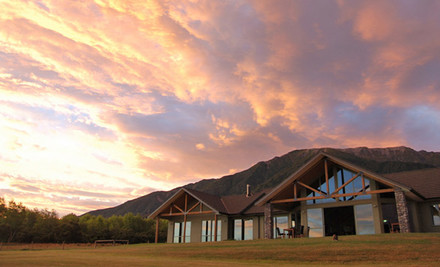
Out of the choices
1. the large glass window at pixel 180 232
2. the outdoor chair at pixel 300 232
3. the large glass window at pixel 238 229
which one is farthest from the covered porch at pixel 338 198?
the large glass window at pixel 180 232

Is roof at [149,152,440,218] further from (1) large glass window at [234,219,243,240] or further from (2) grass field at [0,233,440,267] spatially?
(2) grass field at [0,233,440,267]

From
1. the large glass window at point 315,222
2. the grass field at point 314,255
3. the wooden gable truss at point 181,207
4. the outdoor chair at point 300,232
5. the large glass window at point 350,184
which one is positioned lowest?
the grass field at point 314,255

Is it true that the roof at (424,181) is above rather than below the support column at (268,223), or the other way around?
above

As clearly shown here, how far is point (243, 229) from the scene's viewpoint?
29781mm

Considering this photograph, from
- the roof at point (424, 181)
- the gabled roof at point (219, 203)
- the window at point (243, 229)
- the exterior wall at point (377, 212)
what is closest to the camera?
the exterior wall at point (377, 212)

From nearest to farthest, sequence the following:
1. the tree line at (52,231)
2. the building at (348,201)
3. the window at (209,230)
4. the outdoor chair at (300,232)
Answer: the building at (348,201)
the outdoor chair at (300,232)
the window at (209,230)
the tree line at (52,231)

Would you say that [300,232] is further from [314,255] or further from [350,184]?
[314,255]

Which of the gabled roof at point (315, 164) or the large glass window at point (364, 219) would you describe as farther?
the large glass window at point (364, 219)

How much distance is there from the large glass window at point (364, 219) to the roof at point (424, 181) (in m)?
3.49

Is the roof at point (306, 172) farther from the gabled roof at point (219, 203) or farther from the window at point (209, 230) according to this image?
the window at point (209, 230)

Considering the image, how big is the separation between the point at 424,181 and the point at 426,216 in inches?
118

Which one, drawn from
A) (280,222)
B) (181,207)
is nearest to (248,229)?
(280,222)

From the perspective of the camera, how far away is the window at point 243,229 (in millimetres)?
29312

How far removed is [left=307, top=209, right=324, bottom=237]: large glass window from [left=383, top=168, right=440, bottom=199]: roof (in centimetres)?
586
